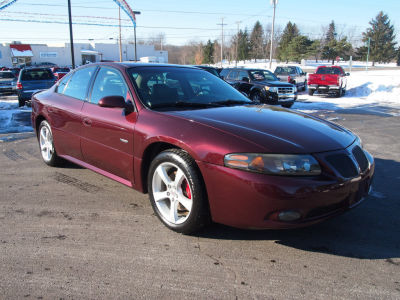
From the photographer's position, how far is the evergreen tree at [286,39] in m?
69.8

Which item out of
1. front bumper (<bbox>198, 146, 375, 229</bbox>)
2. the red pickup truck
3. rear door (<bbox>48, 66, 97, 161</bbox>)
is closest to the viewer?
front bumper (<bbox>198, 146, 375, 229</bbox>)

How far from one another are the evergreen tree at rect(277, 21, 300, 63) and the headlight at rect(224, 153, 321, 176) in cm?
7043

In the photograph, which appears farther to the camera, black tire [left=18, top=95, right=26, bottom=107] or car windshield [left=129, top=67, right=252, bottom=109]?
black tire [left=18, top=95, right=26, bottom=107]

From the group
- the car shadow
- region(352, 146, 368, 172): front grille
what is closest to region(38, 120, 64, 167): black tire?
the car shadow

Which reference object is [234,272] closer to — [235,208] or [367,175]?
[235,208]

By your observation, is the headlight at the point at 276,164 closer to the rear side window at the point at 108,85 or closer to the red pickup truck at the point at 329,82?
the rear side window at the point at 108,85

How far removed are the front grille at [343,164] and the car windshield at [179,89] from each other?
4.72 feet

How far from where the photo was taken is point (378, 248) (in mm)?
2770

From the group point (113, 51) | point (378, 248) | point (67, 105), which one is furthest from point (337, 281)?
point (113, 51)

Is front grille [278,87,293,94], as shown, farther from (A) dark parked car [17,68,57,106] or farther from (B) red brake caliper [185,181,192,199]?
(B) red brake caliper [185,181,192,199]

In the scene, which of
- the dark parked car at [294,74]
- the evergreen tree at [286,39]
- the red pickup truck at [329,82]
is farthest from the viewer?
the evergreen tree at [286,39]

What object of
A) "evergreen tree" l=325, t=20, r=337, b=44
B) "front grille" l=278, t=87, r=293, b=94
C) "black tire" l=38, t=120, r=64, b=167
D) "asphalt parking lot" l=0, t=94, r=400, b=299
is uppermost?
"evergreen tree" l=325, t=20, r=337, b=44

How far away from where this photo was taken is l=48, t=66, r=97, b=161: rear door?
4066mm

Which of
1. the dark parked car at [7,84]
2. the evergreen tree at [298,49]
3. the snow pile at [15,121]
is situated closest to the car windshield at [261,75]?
the snow pile at [15,121]
